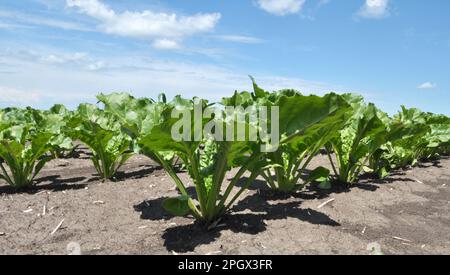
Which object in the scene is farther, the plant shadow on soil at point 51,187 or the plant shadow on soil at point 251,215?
the plant shadow on soil at point 51,187

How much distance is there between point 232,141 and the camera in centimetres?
226

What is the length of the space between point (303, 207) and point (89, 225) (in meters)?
1.68

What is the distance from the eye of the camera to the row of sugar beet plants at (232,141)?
7.53ft

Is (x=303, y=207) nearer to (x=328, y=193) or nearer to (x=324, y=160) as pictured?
(x=328, y=193)

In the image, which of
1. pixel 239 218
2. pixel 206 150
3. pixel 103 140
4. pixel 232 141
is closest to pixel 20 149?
pixel 103 140

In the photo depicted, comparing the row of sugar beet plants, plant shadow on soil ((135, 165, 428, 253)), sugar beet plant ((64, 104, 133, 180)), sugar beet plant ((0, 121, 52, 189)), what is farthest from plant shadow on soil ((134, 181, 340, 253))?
sugar beet plant ((0, 121, 52, 189))

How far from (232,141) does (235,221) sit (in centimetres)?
83

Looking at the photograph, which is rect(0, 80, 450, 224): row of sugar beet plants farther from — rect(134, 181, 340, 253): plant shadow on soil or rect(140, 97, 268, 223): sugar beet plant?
rect(134, 181, 340, 253): plant shadow on soil

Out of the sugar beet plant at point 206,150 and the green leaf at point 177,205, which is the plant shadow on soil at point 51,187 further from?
the green leaf at point 177,205

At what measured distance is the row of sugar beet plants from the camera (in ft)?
7.53

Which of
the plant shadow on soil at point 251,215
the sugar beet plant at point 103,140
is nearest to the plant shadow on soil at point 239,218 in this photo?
the plant shadow on soil at point 251,215

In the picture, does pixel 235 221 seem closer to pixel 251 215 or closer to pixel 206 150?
pixel 251 215

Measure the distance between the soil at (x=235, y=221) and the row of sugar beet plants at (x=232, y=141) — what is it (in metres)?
0.19
